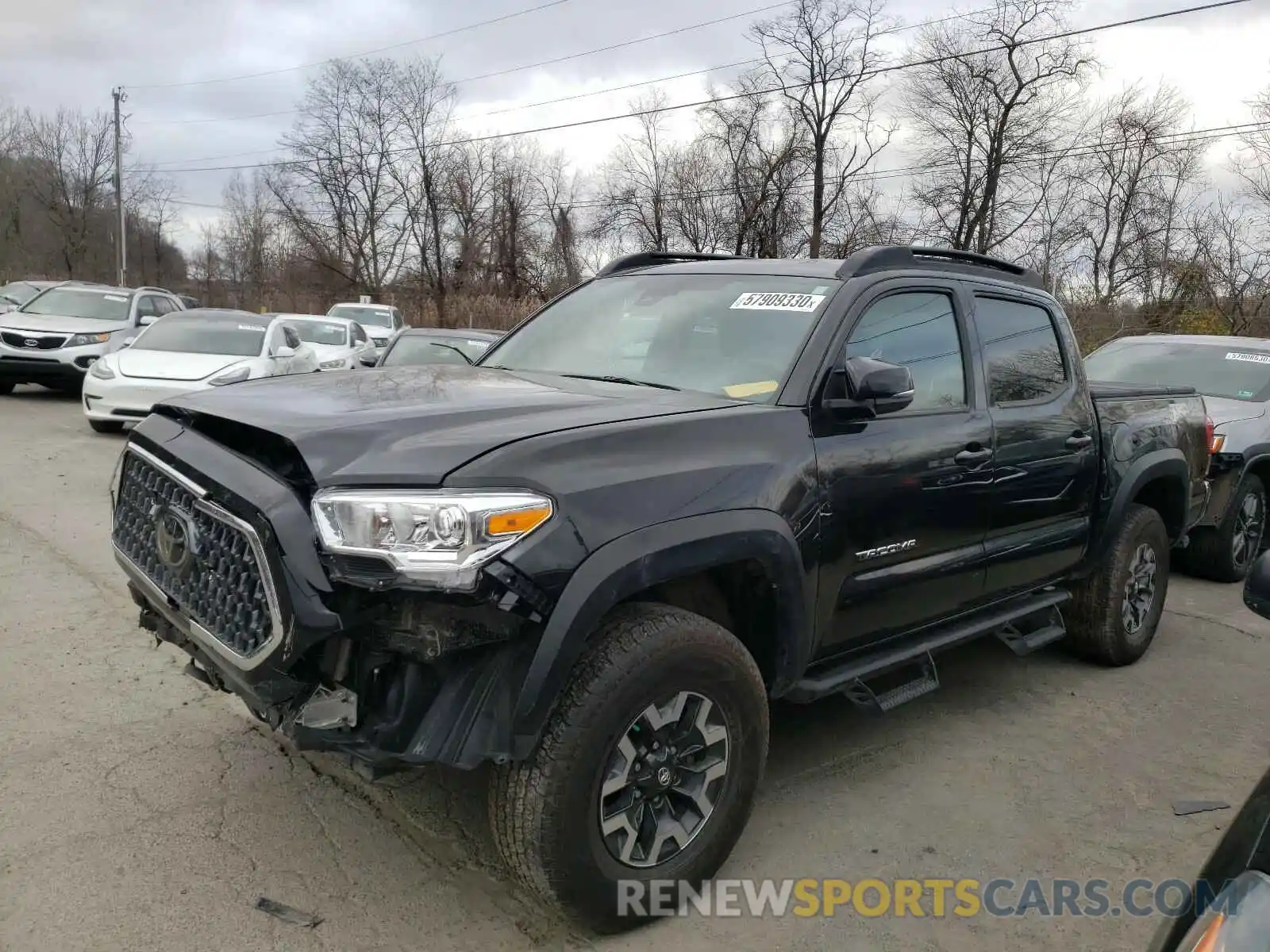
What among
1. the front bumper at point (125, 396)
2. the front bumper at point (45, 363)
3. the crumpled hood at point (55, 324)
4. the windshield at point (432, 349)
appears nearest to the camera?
the windshield at point (432, 349)

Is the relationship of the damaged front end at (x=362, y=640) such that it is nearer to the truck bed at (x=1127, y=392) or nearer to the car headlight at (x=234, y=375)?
the truck bed at (x=1127, y=392)

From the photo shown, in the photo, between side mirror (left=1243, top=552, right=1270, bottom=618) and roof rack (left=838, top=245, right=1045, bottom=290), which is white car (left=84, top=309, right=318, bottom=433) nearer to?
roof rack (left=838, top=245, right=1045, bottom=290)

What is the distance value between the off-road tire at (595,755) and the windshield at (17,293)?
2392cm

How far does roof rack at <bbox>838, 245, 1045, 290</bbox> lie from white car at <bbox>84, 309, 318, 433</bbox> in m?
7.28

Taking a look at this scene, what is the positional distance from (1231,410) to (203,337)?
10.7 m

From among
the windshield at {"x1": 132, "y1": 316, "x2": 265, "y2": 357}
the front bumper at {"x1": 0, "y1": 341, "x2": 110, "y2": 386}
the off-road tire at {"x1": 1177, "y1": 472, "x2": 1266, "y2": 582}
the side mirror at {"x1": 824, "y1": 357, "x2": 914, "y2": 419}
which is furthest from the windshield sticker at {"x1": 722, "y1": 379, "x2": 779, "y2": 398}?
the front bumper at {"x1": 0, "y1": 341, "x2": 110, "y2": 386}

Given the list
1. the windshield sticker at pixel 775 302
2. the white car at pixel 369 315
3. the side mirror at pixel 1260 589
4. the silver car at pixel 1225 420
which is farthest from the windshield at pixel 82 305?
the side mirror at pixel 1260 589

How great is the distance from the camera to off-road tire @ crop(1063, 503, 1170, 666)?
4.91 metres

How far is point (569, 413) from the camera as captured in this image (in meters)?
2.84

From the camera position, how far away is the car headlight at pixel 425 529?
2.28 meters

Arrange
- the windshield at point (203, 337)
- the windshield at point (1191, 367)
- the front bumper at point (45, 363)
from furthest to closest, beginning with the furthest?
the front bumper at point (45, 363)
the windshield at point (203, 337)
the windshield at point (1191, 367)

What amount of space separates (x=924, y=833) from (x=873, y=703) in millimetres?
466

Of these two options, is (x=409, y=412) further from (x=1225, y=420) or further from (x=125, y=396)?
(x=125, y=396)

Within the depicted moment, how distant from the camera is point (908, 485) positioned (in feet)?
11.3
